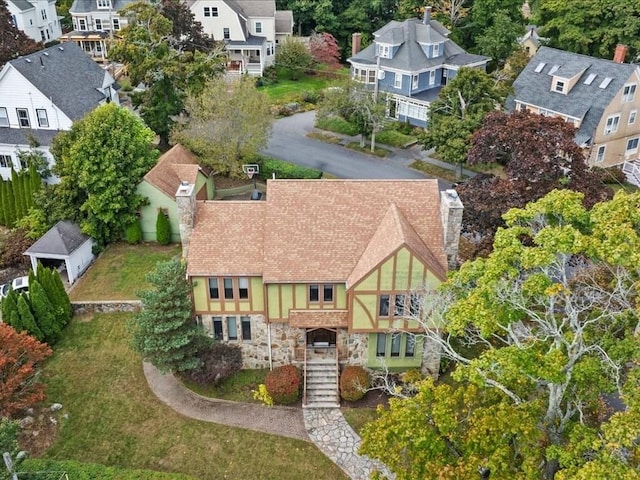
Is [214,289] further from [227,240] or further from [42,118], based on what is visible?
[42,118]

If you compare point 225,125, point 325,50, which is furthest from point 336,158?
point 325,50

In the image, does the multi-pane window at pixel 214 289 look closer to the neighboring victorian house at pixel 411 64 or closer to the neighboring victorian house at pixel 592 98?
the neighboring victorian house at pixel 592 98

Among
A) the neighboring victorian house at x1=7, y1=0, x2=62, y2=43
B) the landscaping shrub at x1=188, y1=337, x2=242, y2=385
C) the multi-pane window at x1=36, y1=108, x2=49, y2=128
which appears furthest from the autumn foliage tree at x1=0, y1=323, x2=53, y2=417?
the neighboring victorian house at x1=7, y1=0, x2=62, y2=43

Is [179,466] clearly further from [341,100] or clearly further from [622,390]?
[341,100]

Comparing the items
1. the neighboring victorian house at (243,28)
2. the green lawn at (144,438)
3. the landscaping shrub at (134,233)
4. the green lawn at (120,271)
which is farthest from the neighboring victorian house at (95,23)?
the green lawn at (144,438)

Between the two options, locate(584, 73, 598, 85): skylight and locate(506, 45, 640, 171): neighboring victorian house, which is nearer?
locate(506, 45, 640, 171): neighboring victorian house

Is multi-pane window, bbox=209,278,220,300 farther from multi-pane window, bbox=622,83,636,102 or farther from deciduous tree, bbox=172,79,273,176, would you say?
multi-pane window, bbox=622,83,636,102
